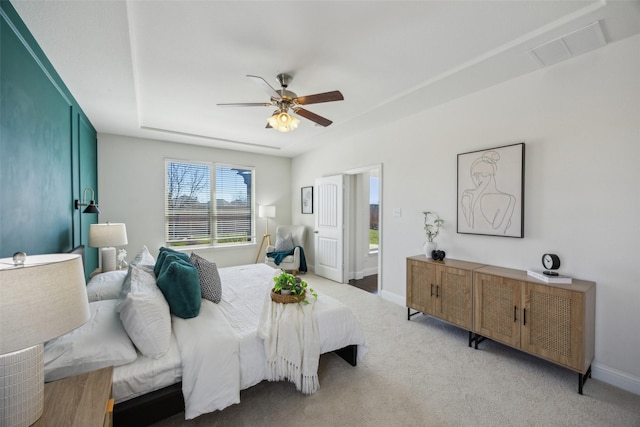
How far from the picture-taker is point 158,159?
16.0 ft

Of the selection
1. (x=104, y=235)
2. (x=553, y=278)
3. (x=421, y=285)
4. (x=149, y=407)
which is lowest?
(x=149, y=407)

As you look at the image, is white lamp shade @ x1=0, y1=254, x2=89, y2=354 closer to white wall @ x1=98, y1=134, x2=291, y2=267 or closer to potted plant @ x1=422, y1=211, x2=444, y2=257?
potted plant @ x1=422, y1=211, x2=444, y2=257

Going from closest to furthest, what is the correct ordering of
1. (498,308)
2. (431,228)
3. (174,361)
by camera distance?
(174,361)
(498,308)
(431,228)

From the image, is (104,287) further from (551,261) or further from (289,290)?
(551,261)

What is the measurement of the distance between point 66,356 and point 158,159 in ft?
13.8

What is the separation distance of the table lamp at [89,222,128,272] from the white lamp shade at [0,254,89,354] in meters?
2.55

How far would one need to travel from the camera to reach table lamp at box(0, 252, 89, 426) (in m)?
0.78

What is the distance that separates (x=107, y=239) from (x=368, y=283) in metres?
Result: 3.99

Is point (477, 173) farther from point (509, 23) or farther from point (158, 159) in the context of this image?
point (158, 159)

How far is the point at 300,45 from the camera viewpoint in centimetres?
217

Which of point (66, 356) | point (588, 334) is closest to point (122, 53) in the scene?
point (66, 356)

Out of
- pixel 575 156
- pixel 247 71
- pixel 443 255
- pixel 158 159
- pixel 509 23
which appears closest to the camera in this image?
pixel 509 23

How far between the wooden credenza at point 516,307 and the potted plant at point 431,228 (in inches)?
7.6

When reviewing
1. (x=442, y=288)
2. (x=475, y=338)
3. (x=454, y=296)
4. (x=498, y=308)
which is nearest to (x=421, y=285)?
A: (x=442, y=288)
